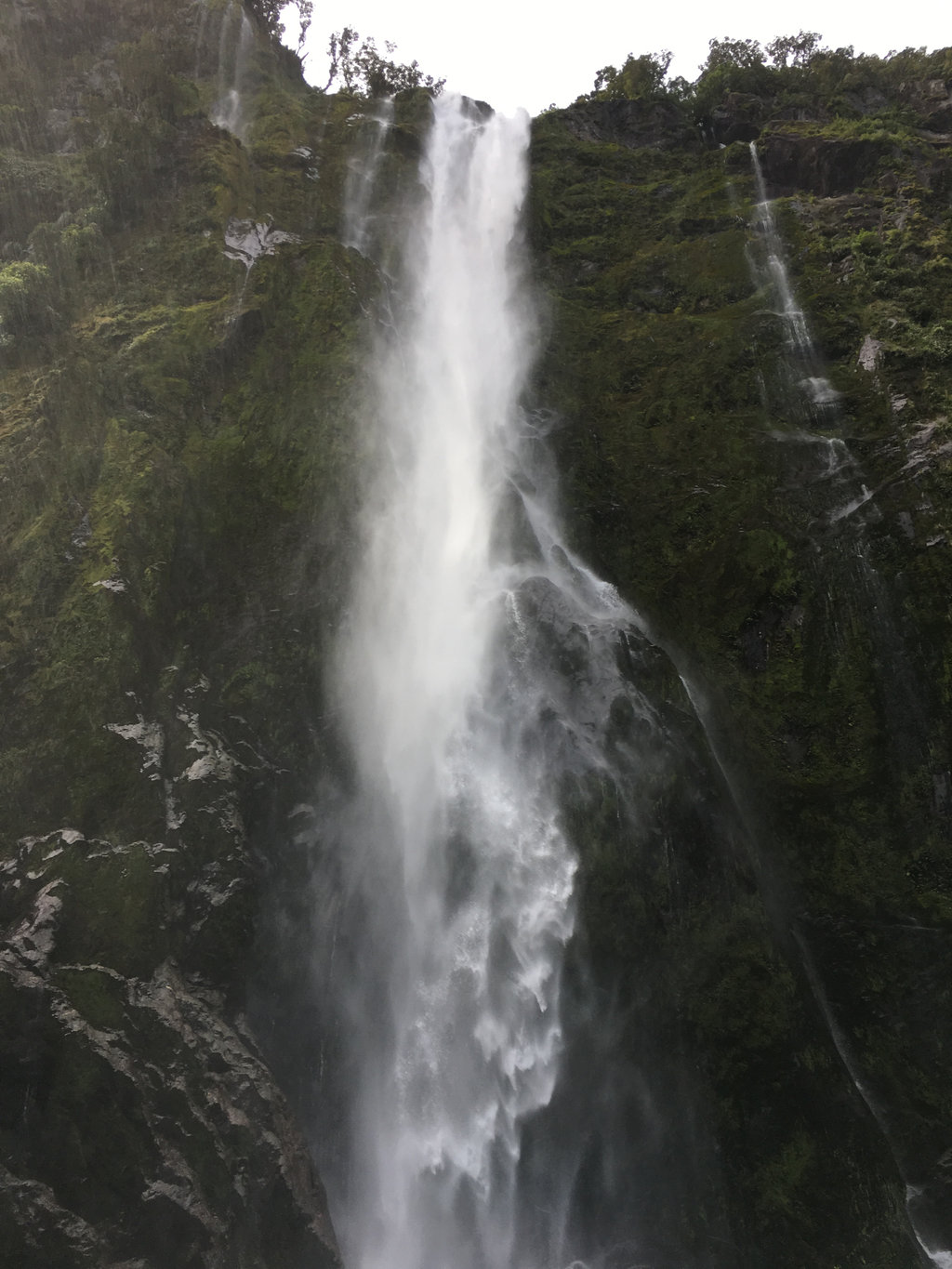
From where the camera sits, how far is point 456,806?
13.8 m

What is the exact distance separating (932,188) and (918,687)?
1582cm

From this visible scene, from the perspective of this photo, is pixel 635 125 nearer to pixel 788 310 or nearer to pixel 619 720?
pixel 788 310

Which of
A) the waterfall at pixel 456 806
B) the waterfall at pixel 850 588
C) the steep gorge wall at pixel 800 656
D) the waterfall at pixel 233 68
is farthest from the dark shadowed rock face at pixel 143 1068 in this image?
the waterfall at pixel 233 68

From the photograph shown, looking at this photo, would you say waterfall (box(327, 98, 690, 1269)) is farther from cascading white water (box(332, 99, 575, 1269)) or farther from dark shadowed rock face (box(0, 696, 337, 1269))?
dark shadowed rock face (box(0, 696, 337, 1269))

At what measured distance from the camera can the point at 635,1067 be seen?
12.5 m

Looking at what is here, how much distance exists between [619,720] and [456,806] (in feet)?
11.2

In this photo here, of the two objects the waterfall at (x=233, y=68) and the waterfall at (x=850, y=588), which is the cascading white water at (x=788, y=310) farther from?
the waterfall at (x=233, y=68)

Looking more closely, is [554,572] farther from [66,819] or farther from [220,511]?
[66,819]

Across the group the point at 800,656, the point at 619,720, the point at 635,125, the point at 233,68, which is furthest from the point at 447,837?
the point at 233,68

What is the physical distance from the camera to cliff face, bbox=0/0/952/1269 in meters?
11.5

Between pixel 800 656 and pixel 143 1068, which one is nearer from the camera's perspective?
pixel 143 1068

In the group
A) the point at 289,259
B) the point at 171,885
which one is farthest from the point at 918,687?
the point at 289,259

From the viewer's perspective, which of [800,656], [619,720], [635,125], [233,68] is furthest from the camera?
[233,68]

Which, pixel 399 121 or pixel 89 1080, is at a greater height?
pixel 399 121
